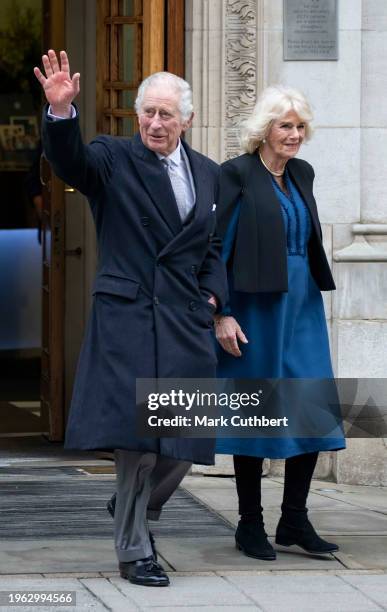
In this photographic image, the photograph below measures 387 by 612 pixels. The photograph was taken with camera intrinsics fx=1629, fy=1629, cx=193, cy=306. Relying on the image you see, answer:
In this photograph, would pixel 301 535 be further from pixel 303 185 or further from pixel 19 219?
pixel 19 219

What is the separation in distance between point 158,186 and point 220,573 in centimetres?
148

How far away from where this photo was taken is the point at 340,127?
27.7ft

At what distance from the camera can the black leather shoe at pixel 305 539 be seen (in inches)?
255

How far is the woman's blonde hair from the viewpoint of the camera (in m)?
6.39

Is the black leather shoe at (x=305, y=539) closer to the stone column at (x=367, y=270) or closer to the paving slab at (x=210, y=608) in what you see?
the paving slab at (x=210, y=608)

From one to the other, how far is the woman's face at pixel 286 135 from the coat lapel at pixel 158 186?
0.69 m

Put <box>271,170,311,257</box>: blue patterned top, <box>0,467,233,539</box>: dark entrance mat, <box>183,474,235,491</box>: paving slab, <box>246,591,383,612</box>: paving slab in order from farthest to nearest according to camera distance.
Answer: <box>183,474,235,491</box>: paving slab
<box>0,467,233,539</box>: dark entrance mat
<box>271,170,311,257</box>: blue patterned top
<box>246,591,383,612</box>: paving slab

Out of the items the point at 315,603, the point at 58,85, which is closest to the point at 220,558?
the point at 315,603

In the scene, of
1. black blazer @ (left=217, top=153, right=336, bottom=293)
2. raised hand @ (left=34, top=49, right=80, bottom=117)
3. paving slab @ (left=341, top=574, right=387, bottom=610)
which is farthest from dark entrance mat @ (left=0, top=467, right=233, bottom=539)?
raised hand @ (left=34, top=49, right=80, bottom=117)

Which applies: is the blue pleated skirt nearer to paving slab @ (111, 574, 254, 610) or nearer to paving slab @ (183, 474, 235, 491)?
paving slab @ (111, 574, 254, 610)

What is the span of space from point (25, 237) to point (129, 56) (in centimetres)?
748

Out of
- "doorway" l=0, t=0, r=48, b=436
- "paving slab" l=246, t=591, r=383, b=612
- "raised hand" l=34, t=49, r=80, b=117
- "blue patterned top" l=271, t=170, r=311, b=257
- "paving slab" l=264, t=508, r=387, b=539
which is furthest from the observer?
"doorway" l=0, t=0, r=48, b=436

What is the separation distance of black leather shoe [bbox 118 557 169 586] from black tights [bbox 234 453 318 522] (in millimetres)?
695

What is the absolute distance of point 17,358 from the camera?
49.0 feet
